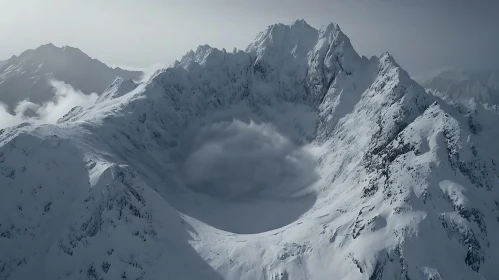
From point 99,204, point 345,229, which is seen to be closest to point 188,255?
point 99,204

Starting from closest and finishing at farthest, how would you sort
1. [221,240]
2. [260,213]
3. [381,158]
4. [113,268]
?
[113,268]
[221,240]
[381,158]
[260,213]

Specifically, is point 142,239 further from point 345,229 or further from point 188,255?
point 345,229

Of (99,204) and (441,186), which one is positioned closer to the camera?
(441,186)

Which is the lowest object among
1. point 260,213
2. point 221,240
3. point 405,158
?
point 221,240

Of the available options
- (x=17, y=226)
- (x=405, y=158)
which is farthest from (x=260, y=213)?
(x=17, y=226)

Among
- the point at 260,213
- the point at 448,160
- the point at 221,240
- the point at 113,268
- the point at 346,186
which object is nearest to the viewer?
the point at 113,268

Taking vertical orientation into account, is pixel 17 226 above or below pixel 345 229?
below

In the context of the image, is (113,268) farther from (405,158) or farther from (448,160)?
(448,160)

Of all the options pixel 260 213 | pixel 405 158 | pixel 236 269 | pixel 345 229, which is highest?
pixel 405 158

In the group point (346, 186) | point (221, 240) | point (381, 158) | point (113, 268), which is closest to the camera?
point (113, 268)
